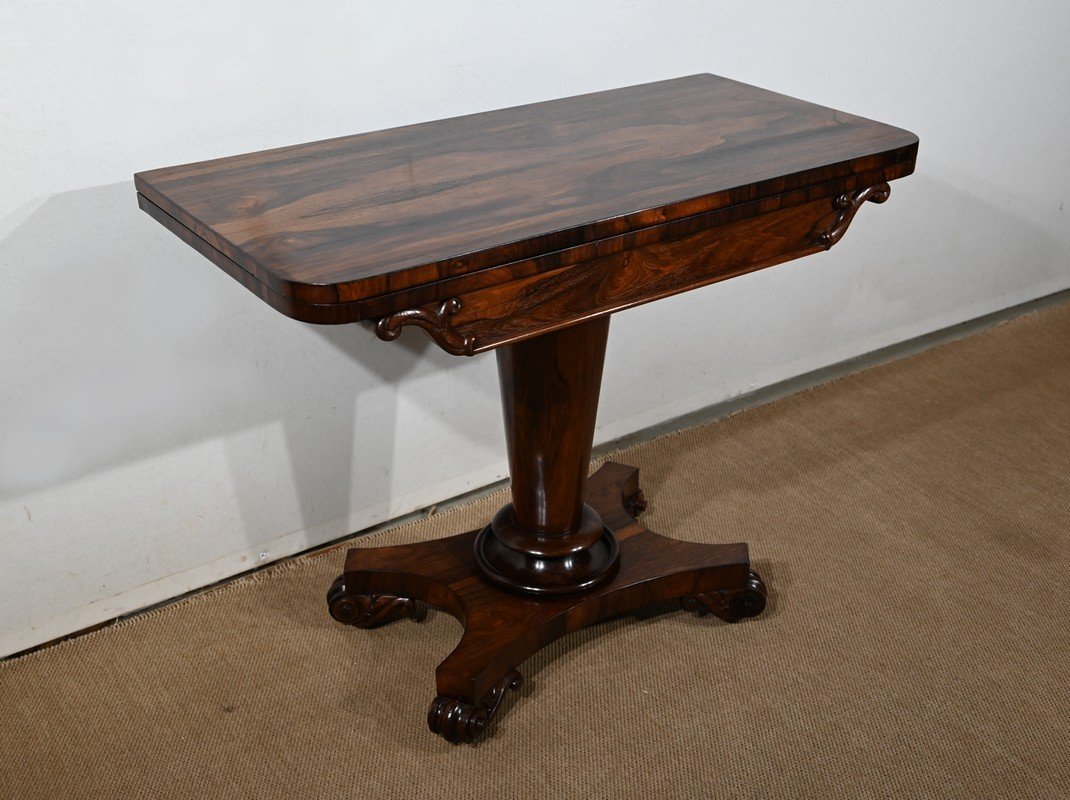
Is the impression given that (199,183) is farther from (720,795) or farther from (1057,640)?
(1057,640)

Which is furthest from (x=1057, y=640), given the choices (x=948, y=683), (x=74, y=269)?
(x=74, y=269)

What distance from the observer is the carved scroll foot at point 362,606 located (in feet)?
6.48

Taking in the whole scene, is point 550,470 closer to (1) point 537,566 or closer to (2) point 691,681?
(1) point 537,566

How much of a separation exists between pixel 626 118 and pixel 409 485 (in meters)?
0.95

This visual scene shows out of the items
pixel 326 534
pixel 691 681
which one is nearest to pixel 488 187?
pixel 691 681

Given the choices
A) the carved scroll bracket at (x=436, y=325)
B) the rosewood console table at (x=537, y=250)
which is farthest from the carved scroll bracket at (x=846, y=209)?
the carved scroll bracket at (x=436, y=325)

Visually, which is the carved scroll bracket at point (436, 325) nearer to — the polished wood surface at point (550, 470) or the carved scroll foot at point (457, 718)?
the polished wood surface at point (550, 470)

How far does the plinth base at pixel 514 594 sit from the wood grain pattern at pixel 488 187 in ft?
2.29

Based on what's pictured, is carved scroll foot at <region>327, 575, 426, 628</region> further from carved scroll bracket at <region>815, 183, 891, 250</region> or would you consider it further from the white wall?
carved scroll bracket at <region>815, 183, 891, 250</region>

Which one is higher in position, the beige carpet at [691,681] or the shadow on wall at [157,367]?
the shadow on wall at [157,367]

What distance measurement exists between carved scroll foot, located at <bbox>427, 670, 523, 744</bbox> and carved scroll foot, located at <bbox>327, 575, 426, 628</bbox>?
0.28m

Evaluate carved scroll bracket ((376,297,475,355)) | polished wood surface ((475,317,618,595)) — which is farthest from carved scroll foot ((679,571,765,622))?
carved scroll bracket ((376,297,475,355))

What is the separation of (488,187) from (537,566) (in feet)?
2.28

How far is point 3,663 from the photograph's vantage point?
1972 millimetres
